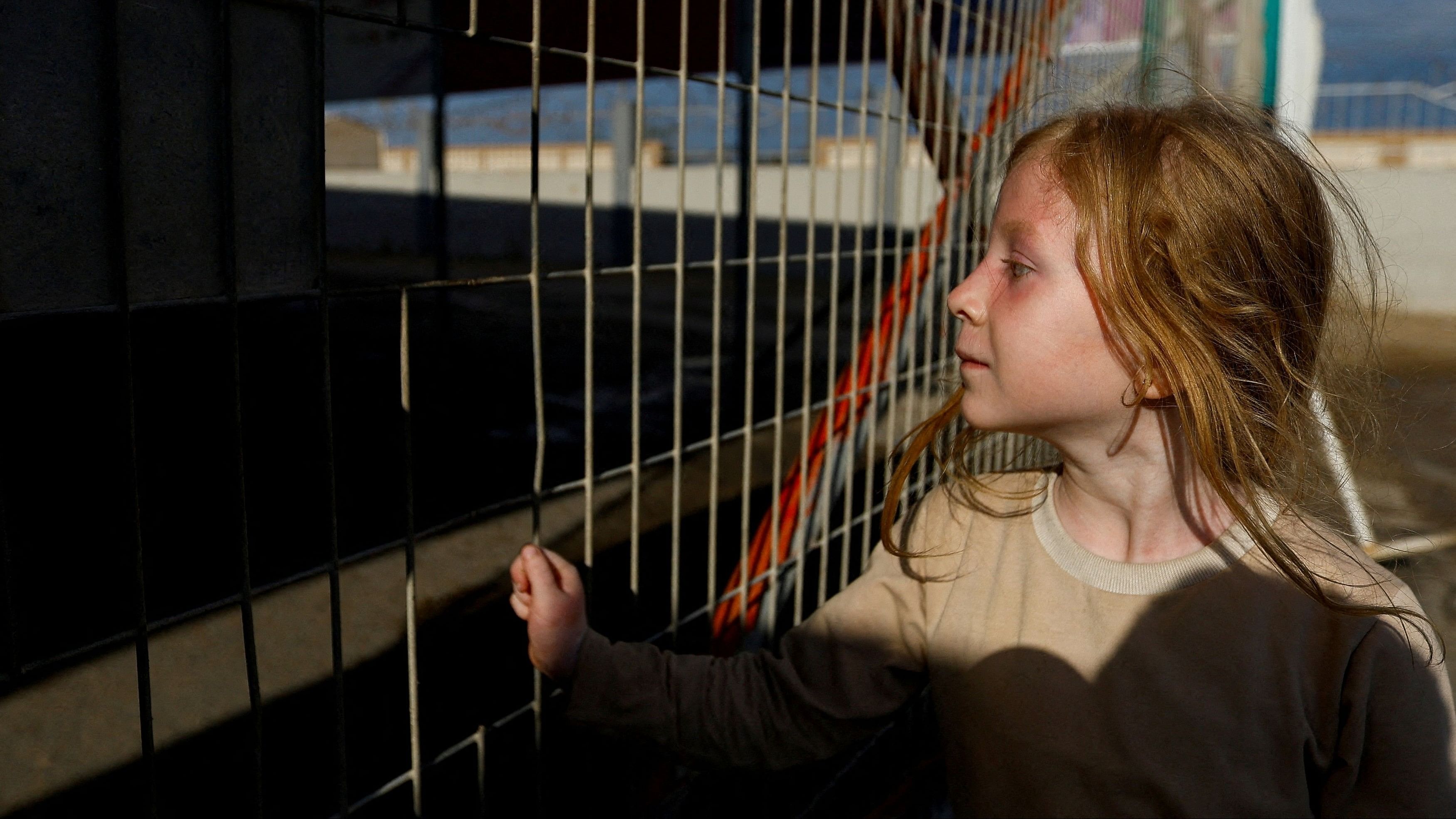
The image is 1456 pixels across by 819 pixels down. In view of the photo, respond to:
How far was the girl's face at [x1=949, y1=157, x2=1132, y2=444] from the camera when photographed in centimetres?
121

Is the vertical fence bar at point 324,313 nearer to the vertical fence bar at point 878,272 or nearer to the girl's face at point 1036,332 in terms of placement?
the girl's face at point 1036,332

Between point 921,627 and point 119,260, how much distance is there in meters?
0.99

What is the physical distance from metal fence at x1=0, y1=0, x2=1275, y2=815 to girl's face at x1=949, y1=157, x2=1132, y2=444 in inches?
12.2

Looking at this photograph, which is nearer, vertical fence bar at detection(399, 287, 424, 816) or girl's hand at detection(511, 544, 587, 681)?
vertical fence bar at detection(399, 287, 424, 816)

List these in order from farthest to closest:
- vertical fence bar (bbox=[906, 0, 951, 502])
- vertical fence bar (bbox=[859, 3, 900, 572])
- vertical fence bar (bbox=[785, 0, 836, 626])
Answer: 1. vertical fence bar (bbox=[906, 0, 951, 502])
2. vertical fence bar (bbox=[859, 3, 900, 572])
3. vertical fence bar (bbox=[785, 0, 836, 626])

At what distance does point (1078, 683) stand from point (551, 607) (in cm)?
61

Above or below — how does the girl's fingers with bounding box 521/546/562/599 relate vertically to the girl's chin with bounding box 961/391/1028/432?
below

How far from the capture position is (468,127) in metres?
22.2

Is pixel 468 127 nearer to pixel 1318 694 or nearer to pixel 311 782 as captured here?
pixel 311 782

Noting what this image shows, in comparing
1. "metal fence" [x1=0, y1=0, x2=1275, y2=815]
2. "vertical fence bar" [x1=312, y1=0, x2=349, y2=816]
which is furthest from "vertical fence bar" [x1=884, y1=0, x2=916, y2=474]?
"vertical fence bar" [x1=312, y1=0, x2=349, y2=816]

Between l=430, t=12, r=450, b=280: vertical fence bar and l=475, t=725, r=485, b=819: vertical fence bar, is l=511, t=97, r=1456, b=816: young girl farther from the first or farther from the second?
l=430, t=12, r=450, b=280: vertical fence bar

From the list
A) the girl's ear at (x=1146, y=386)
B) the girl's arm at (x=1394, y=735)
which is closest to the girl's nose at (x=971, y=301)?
the girl's ear at (x=1146, y=386)

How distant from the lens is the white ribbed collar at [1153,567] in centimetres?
126

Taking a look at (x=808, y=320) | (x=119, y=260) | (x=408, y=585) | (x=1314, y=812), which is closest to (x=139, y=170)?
(x=119, y=260)
